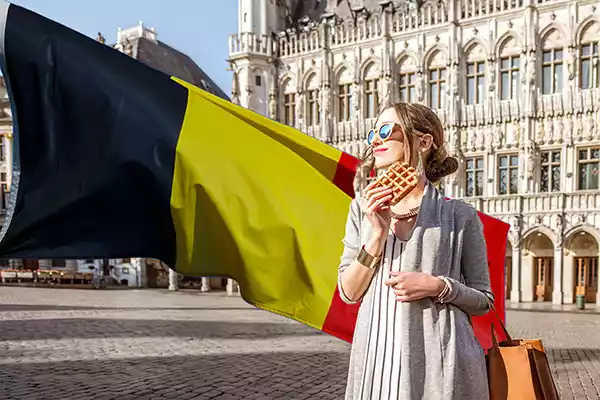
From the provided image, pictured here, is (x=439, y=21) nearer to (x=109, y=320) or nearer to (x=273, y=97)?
(x=273, y=97)

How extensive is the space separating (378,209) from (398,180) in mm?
110

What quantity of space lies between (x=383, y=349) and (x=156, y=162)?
120cm

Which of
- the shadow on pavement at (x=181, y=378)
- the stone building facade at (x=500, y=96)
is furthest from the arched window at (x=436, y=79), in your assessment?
the shadow on pavement at (x=181, y=378)

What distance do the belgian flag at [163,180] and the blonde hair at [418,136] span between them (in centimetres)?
60

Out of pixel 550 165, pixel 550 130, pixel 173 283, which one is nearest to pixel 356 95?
pixel 550 130

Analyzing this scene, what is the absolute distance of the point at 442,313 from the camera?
1750 millimetres

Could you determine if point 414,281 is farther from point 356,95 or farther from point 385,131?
point 356,95

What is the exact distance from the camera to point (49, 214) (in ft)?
6.59

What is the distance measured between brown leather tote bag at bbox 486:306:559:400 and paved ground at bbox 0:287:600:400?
4903 mm

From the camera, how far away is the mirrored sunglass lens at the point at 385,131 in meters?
1.83

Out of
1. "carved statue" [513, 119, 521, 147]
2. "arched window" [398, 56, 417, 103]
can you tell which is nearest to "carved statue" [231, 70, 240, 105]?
"arched window" [398, 56, 417, 103]

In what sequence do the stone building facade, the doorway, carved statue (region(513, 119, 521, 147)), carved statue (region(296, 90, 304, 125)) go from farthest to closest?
carved statue (region(296, 90, 304, 125)) → carved statue (region(513, 119, 521, 147)) → the doorway → the stone building facade

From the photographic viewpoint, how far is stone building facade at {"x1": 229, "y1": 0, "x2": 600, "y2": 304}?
2127cm

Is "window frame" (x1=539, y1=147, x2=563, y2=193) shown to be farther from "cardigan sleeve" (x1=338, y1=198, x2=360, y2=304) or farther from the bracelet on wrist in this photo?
the bracelet on wrist
